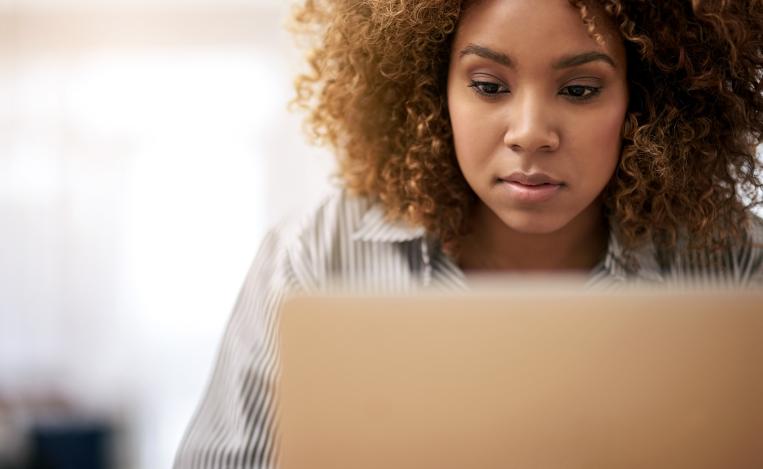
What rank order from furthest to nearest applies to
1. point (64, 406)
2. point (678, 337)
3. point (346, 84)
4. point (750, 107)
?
point (64, 406) → point (346, 84) → point (750, 107) → point (678, 337)

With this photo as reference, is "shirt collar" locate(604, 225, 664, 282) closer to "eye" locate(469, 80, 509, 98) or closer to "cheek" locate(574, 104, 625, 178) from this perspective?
"cheek" locate(574, 104, 625, 178)

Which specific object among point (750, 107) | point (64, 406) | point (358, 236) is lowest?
point (64, 406)

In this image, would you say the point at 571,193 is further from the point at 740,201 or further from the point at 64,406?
the point at 64,406

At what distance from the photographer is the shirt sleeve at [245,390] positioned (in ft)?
3.91

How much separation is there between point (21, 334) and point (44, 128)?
989 mm

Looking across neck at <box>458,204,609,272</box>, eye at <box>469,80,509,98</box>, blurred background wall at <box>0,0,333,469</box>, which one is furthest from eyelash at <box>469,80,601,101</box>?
blurred background wall at <box>0,0,333,469</box>

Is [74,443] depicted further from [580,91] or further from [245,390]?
[580,91]

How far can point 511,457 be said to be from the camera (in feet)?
2.26

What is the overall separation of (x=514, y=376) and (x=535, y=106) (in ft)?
1.51

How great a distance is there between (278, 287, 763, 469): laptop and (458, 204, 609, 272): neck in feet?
2.06

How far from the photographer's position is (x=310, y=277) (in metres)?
1.31

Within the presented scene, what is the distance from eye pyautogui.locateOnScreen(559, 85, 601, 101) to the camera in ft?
3.51

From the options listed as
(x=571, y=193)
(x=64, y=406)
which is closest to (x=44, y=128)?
(x=64, y=406)

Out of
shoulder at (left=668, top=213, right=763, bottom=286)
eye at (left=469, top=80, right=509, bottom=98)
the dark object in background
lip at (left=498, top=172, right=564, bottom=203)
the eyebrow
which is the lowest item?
the dark object in background
